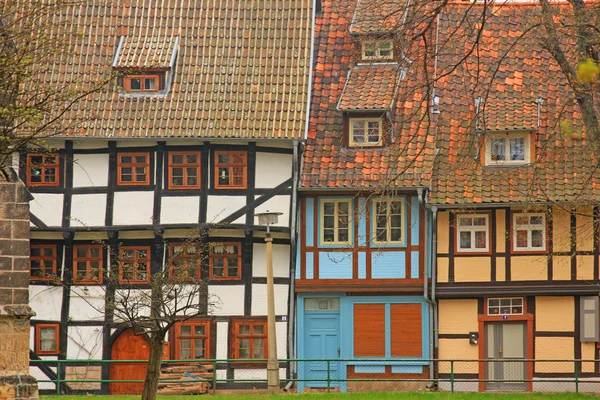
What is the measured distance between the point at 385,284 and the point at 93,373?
7.09 m

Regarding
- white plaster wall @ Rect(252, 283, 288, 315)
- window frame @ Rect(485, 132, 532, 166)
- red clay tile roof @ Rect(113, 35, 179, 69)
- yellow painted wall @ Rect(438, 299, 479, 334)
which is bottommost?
yellow painted wall @ Rect(438, 299, 479, 334)

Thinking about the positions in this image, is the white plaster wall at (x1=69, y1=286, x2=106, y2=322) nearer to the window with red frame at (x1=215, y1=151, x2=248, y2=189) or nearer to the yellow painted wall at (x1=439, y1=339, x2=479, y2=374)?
the window with red frame at (x1=215, y1=151, x2=248, y2=189)

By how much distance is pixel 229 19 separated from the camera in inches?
1260

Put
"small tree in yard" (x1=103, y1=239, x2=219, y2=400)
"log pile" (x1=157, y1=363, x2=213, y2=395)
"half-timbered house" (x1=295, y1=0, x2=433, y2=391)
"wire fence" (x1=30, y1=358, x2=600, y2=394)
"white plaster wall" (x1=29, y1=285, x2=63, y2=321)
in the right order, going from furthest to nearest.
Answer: "white plaster wall" (x1=29, y1=285, x2=63, y2=321)
"half-timbered house" (x1=295, y1=0, x2=433, y2=391)
"wire fence" (x1=30, y1=358, x2=600, y2=394)
"log pile" (x1=157, y1=363, x2=213, y2=395)
"small tree in yard" (x1=103, y1=239, x2=219, y2=400)

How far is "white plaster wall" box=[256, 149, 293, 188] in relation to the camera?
3034 cm

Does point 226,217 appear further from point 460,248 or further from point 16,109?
point 16,109

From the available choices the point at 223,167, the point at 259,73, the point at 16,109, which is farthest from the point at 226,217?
the point at 16,109

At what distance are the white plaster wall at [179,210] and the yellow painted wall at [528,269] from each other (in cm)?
739

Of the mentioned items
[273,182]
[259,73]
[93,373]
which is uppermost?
[259,73]

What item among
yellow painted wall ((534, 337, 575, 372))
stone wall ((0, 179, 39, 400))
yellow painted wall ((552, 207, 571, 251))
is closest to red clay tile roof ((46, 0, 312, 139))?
yellow painted wall ((552, 207, 571, 251))

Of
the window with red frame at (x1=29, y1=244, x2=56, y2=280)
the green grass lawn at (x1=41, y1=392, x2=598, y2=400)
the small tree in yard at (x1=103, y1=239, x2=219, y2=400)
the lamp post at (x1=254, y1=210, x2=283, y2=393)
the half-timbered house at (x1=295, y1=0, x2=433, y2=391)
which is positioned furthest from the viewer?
the window with red frame at (x1=29, y1=244, x2=56, y2=280)

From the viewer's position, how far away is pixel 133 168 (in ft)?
100

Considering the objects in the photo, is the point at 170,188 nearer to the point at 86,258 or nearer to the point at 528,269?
the point at 86,258

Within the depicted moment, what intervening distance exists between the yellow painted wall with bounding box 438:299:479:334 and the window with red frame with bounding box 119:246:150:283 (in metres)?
6.85
